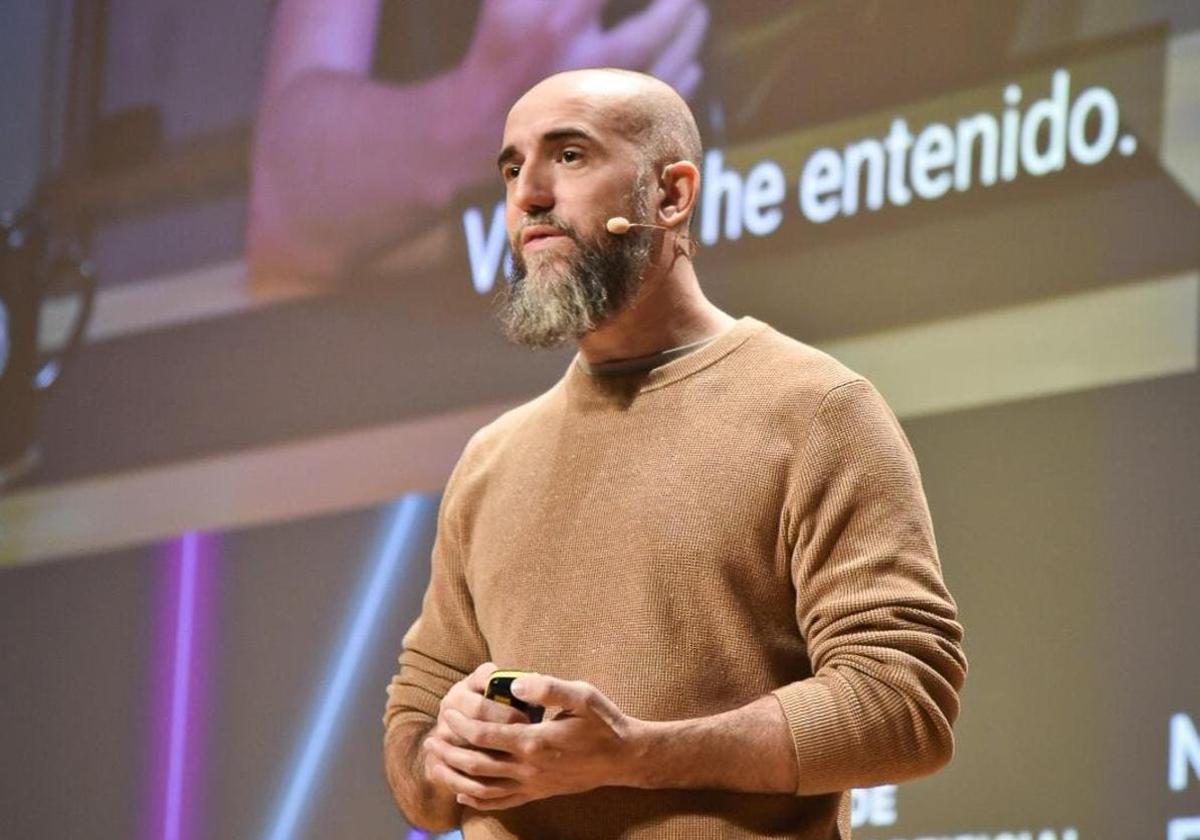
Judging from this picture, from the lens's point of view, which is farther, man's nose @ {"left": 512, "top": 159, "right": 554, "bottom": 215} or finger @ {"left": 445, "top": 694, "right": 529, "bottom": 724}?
man's nose @ {"left": 512, "top": 159, "right": 554, "bottom": 215}

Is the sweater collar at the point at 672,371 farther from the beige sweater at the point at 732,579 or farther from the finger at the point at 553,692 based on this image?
the finger at the point at 553,692

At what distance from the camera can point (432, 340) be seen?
11.1 feet

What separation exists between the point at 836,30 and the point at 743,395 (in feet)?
4.13

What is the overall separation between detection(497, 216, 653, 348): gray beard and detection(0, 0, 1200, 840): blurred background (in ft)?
3.11

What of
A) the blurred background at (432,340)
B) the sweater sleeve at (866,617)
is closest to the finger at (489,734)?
the sweater sleeve at (866,617)

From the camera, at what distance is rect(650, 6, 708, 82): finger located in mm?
3109

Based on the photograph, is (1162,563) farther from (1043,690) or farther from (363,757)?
(363,757)

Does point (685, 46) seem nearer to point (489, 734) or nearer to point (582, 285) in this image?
point (582, 285)

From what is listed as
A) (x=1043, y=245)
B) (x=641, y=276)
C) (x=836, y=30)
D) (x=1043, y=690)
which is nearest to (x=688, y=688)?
(x=641, y=276)

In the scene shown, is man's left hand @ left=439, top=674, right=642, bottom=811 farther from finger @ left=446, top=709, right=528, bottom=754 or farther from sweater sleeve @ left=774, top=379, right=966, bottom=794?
sweater sleeve @ left=774, top=379, right=966, bottom=794

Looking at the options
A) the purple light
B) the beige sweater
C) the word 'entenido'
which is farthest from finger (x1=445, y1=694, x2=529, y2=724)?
the purple light

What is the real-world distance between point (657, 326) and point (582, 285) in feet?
0.42

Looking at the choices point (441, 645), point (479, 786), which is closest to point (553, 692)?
point (479, 786)

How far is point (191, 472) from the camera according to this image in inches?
142
